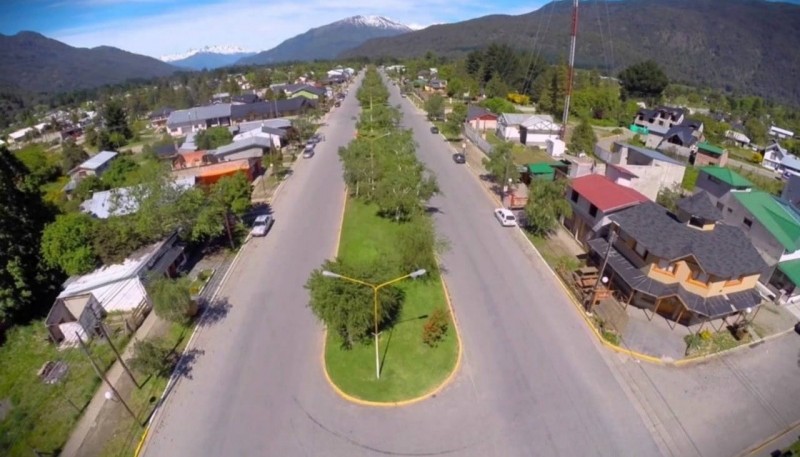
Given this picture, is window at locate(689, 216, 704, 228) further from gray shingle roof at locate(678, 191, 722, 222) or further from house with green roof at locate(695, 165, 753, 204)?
house with green roof at locate(695, 165, 753, 204)

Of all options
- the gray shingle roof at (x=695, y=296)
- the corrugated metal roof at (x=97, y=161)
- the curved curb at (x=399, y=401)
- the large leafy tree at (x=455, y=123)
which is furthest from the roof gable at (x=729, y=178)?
the corrugated metal roof at (x=97, y=161)

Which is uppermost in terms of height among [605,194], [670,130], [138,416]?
[605,194]

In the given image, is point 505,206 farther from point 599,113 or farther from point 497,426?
point 599,113

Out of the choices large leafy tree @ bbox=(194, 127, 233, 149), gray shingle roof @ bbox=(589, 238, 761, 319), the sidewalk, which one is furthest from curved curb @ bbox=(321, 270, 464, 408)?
large leafy tree @ bbox=(194, 127, 233, 149)

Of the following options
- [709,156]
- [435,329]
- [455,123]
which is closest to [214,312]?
[435,329]

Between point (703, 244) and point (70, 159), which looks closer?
point (703, 244)

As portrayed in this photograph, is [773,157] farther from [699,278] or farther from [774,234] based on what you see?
[699,278]

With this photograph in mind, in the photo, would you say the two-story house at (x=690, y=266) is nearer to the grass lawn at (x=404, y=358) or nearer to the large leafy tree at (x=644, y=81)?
the grass lawn at (x=404, y=358)
